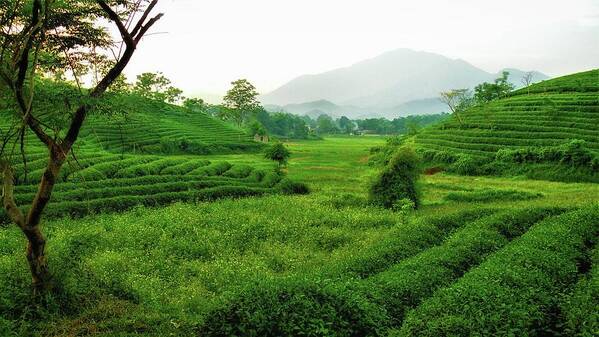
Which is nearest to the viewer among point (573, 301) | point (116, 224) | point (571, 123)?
point (573, 301)

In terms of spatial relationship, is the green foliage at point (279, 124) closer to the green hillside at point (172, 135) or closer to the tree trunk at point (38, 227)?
the green hillside at point (172, 135)

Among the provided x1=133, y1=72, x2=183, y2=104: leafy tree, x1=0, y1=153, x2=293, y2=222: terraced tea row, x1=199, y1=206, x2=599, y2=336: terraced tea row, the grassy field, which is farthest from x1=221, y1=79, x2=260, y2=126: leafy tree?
x1=199, y1=206, x2=599, y2=336: terraced tea row

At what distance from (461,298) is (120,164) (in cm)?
3492

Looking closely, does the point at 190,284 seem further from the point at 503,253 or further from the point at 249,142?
the point at 249,142

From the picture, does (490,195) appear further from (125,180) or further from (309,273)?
(125,180)

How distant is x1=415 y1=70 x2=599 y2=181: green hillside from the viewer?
4897cm

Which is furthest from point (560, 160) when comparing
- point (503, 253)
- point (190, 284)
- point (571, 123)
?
point (190, 284)

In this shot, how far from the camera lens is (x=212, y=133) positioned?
86.8 meters

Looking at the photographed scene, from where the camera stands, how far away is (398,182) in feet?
111

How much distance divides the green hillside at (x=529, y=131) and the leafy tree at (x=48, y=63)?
46.7m

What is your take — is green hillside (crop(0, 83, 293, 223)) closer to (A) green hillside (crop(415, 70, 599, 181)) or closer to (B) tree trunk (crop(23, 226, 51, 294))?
(B) tree trunk (crop(23, 226, 51, 294))

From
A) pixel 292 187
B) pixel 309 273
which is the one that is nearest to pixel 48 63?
pixel 309 273

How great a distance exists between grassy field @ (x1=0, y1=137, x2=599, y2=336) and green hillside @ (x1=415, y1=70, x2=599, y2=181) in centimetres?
1742

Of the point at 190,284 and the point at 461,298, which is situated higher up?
the point at 461,298
